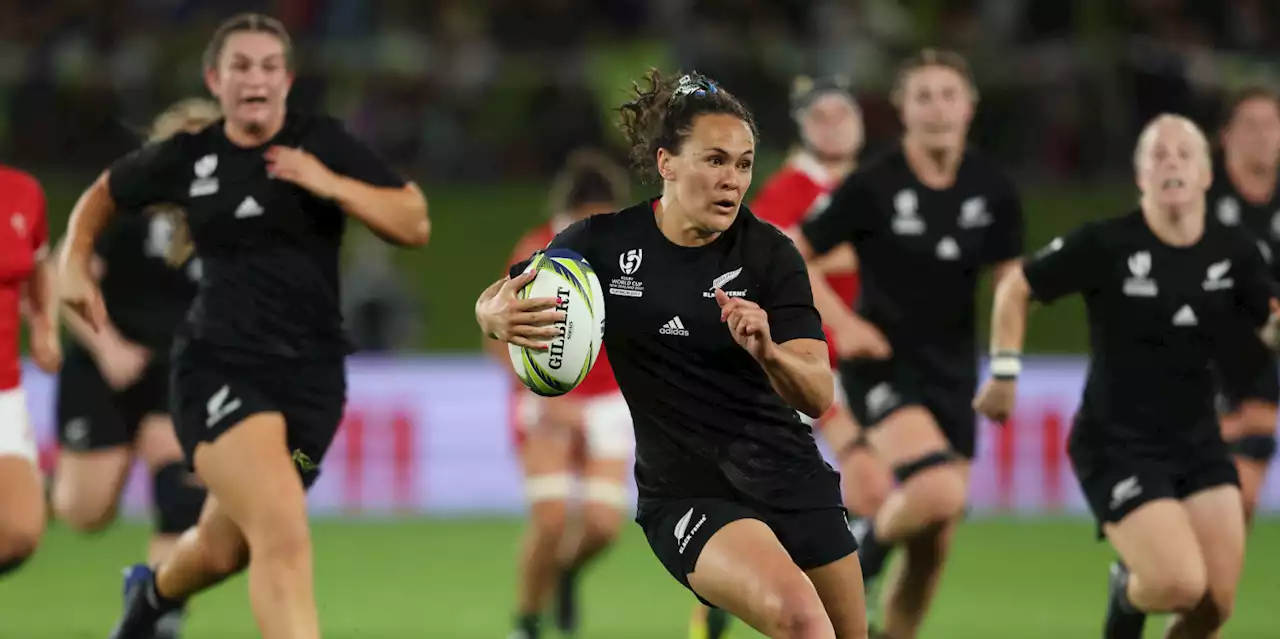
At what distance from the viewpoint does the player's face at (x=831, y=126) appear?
8984mm

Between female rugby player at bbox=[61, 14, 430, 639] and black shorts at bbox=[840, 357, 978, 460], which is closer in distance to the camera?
female rugby player at bbox=[61, 14, 430, 639]

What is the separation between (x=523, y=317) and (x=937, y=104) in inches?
131

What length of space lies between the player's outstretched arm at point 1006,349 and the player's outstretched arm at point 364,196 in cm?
226

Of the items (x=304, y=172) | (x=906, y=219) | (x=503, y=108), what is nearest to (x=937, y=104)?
(x=906, y=219)

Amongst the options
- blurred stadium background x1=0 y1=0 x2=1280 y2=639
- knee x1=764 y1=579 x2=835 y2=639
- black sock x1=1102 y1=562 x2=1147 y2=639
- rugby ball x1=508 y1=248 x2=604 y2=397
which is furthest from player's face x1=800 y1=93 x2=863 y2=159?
blurred stadium background x1=0 y1=0 x2=1280 y2=639

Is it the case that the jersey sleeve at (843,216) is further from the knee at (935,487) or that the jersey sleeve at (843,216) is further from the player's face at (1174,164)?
the player's face at (1174,164)

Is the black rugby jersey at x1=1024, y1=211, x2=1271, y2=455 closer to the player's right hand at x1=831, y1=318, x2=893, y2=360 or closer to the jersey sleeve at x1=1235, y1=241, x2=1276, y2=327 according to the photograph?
the jersey sleeve at x1=1235, y1=241, x2=1276, y2=327

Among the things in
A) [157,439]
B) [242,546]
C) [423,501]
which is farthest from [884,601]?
[423,501]

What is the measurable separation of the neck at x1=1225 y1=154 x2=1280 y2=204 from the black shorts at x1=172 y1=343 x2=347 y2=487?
4.60m

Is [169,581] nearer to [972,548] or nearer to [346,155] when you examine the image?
[346,155]

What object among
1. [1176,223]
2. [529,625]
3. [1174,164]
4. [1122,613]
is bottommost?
[529,625]

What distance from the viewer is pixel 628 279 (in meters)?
5.38

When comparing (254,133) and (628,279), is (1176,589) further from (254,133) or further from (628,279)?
(254,133)

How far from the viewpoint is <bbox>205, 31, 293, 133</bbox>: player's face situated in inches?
248
